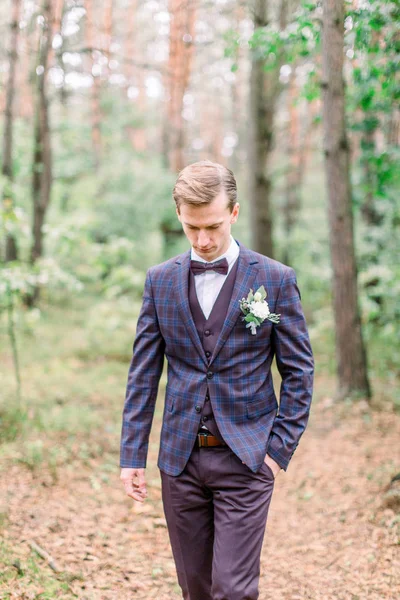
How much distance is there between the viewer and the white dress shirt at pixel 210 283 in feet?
8.98

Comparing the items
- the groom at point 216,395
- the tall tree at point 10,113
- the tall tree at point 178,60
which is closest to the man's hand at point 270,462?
the groom at point 216,395

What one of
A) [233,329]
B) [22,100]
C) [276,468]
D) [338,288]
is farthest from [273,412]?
[22,100]

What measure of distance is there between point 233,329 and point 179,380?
36cm

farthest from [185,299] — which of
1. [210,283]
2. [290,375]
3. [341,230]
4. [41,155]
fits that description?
[41,155]

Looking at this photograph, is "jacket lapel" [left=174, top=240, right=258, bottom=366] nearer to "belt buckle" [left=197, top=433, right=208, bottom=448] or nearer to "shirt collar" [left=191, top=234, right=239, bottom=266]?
"shirt collar" [left=191, top=234, right=239, bottom=266]

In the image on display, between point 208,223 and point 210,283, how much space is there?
0.35 m

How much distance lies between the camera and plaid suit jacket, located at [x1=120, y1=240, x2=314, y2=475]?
2.64 meters

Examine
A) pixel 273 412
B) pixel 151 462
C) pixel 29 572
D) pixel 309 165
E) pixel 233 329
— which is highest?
pixel 309 165

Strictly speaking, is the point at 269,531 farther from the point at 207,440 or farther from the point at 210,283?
the point at 210,283

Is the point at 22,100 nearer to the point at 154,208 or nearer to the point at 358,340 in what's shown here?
the point at 154,208

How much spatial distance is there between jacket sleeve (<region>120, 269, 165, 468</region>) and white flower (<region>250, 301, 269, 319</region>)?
0.53 metres

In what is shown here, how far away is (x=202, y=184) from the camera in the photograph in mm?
2482

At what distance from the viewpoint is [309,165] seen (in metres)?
28.4

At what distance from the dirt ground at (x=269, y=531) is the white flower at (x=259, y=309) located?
86.0 inches
